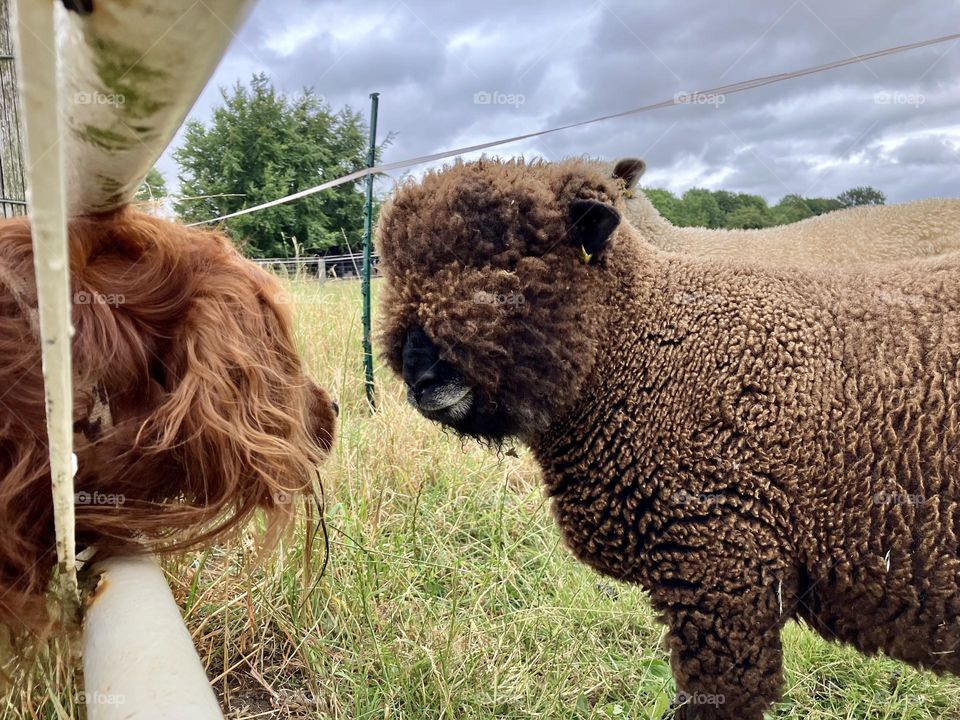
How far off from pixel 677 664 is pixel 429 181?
1.52 metres

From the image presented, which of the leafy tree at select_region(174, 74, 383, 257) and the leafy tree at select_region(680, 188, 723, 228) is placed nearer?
the leafy tree at select_region(174, 74, 383, 257)

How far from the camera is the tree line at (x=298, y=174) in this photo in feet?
22.4

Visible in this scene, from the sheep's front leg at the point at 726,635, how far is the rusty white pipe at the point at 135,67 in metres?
1.59

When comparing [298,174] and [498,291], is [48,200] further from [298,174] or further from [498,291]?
[298,174]

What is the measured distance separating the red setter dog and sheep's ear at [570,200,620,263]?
0.85 m

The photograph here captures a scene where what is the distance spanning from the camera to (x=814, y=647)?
294 centimetres

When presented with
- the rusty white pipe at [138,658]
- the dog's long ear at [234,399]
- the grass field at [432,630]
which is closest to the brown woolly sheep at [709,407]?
the dog's long ear at [234,399]

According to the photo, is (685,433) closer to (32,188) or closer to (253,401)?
(253,401)

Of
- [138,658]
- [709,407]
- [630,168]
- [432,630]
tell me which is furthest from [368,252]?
[138,658]

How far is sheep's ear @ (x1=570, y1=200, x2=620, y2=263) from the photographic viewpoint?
1.71 m

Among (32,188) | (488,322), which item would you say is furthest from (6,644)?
(488,322)

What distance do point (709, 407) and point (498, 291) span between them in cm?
66

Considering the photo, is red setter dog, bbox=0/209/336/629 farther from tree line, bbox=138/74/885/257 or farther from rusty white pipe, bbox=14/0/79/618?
tree line, bbox=138/74/885/257

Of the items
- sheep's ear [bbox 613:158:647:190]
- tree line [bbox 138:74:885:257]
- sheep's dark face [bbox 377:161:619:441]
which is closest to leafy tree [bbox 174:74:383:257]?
tree line [bbox 138:74:885:257]
